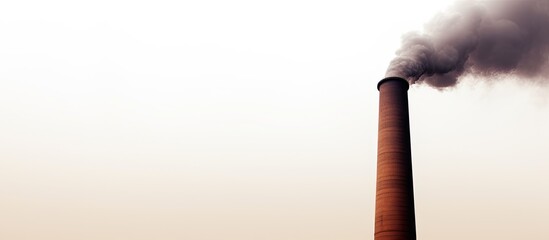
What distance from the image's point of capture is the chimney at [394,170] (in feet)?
48.8

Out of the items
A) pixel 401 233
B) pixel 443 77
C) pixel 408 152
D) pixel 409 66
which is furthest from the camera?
pixel 443 77

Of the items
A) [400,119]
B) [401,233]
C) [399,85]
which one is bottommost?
[401,233]

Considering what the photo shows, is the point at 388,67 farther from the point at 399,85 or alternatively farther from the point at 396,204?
the point at 396,204

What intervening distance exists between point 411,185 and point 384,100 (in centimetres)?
283

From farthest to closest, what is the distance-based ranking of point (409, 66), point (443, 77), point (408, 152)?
1. point (443, 77)
2. point (409, 66)
3. point (408, 152)

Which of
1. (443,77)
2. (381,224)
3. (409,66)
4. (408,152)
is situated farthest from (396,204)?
(443,77)

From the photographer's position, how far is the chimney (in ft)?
48.8

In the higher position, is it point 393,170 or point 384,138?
point 384,138

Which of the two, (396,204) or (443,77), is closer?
(396,204)

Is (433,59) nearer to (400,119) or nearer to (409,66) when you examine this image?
(409,66)

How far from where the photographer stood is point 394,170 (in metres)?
15.3

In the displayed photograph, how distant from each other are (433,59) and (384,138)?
4.97 meters

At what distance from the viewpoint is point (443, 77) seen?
20.0 m

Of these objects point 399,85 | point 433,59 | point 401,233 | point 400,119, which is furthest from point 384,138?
point 433,59
